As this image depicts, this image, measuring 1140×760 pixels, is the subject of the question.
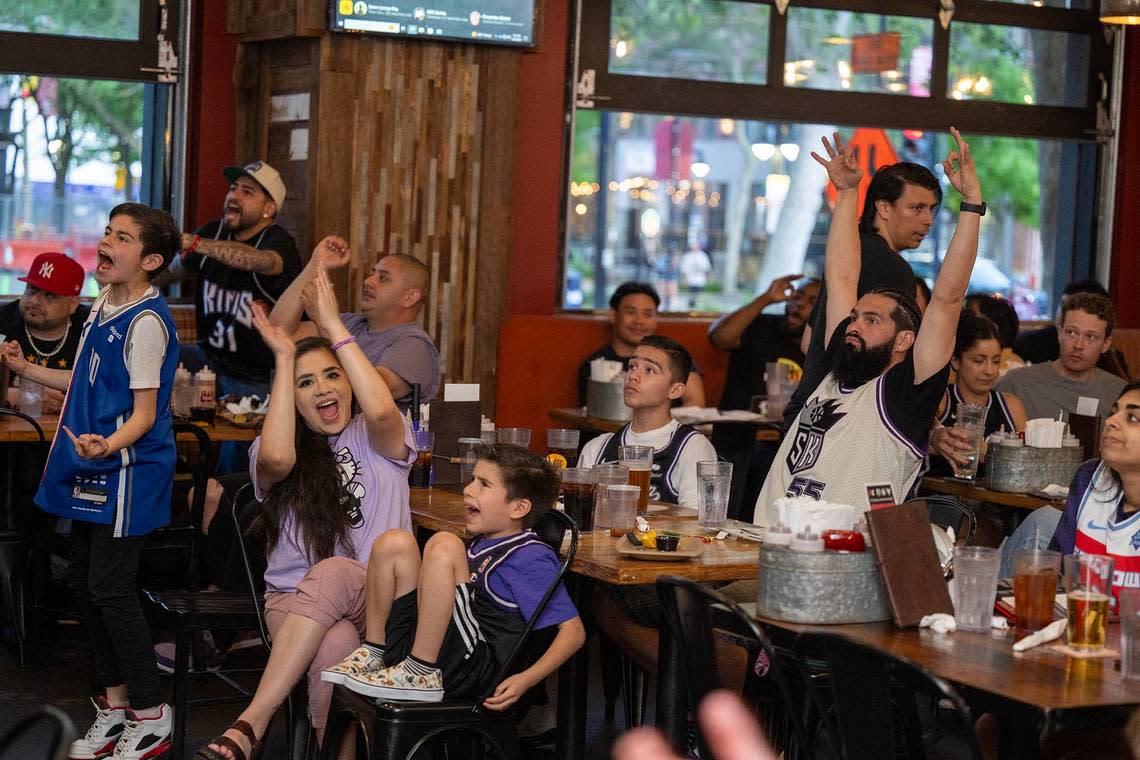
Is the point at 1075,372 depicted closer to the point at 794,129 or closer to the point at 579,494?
the point at 794,129

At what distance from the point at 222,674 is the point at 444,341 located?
2814mm

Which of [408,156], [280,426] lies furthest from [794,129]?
[280,426]

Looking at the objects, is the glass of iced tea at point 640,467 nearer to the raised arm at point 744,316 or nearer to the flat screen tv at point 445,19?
the flat screen tv at point 445,19

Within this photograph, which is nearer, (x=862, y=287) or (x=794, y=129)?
(x=862, y=287)

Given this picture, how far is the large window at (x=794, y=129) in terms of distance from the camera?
8.15 meters

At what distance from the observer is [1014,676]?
273 cm

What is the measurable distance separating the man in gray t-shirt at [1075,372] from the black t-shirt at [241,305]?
3.14 m

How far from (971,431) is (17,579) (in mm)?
3446

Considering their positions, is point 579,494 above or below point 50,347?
below

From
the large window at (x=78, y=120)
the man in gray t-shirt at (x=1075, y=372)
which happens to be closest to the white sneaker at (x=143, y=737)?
the large window at (x=78, y=120)

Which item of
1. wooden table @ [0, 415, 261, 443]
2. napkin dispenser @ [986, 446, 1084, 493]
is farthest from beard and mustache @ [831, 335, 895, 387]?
wooden table @ [0, 415, 261, 443]

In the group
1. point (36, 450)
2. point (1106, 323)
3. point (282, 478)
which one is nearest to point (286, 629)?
point (282, 478)

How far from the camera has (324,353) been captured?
4316mm

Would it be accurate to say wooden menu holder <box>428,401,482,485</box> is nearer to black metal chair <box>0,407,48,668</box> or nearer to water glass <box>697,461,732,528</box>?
water glass <box>697,461,732,528</box>
